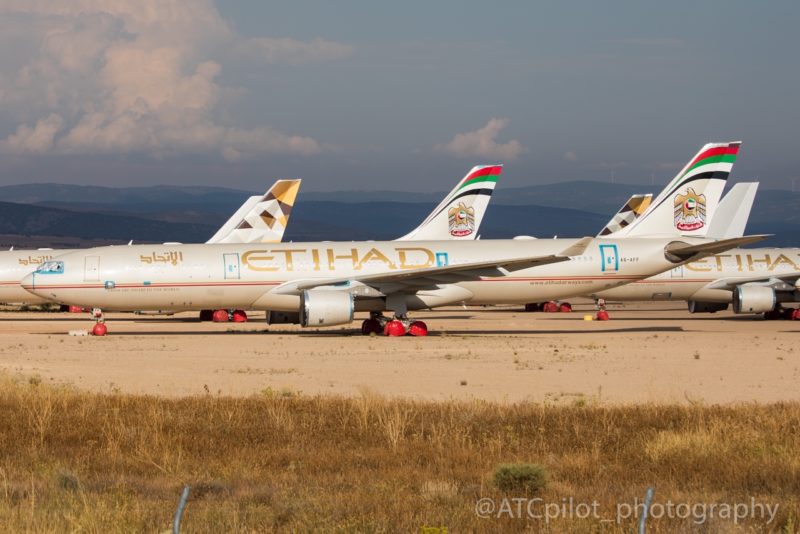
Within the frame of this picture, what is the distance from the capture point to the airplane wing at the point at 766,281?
47906 millimetres

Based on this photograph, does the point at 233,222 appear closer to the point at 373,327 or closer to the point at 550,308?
the point at 550,308

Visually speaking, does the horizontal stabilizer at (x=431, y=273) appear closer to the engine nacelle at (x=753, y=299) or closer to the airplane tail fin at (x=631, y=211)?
the engine nacelle at (x=753, y=299)

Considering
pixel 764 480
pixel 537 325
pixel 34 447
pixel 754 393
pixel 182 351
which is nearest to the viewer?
pixel 764 480

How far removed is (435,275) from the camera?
35.0 m

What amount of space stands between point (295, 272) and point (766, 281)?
74.5 feet

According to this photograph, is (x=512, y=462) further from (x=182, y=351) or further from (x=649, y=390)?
Result: (x=182, y=351)

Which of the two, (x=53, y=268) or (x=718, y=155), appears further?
(x=718, y=155)

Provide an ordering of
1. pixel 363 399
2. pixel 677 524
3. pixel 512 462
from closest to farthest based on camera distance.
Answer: pixel 677 524, pixel 512 462, pixel 363 399

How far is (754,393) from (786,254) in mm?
32802

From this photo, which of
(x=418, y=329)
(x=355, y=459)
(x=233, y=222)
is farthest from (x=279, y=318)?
(x=355, y=459)

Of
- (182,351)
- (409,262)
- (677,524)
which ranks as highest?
(409,262)

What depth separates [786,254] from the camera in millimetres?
51188

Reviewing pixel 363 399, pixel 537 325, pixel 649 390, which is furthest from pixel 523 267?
pixel 363 399

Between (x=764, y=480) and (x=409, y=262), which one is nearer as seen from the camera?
(x=764, y=480)
